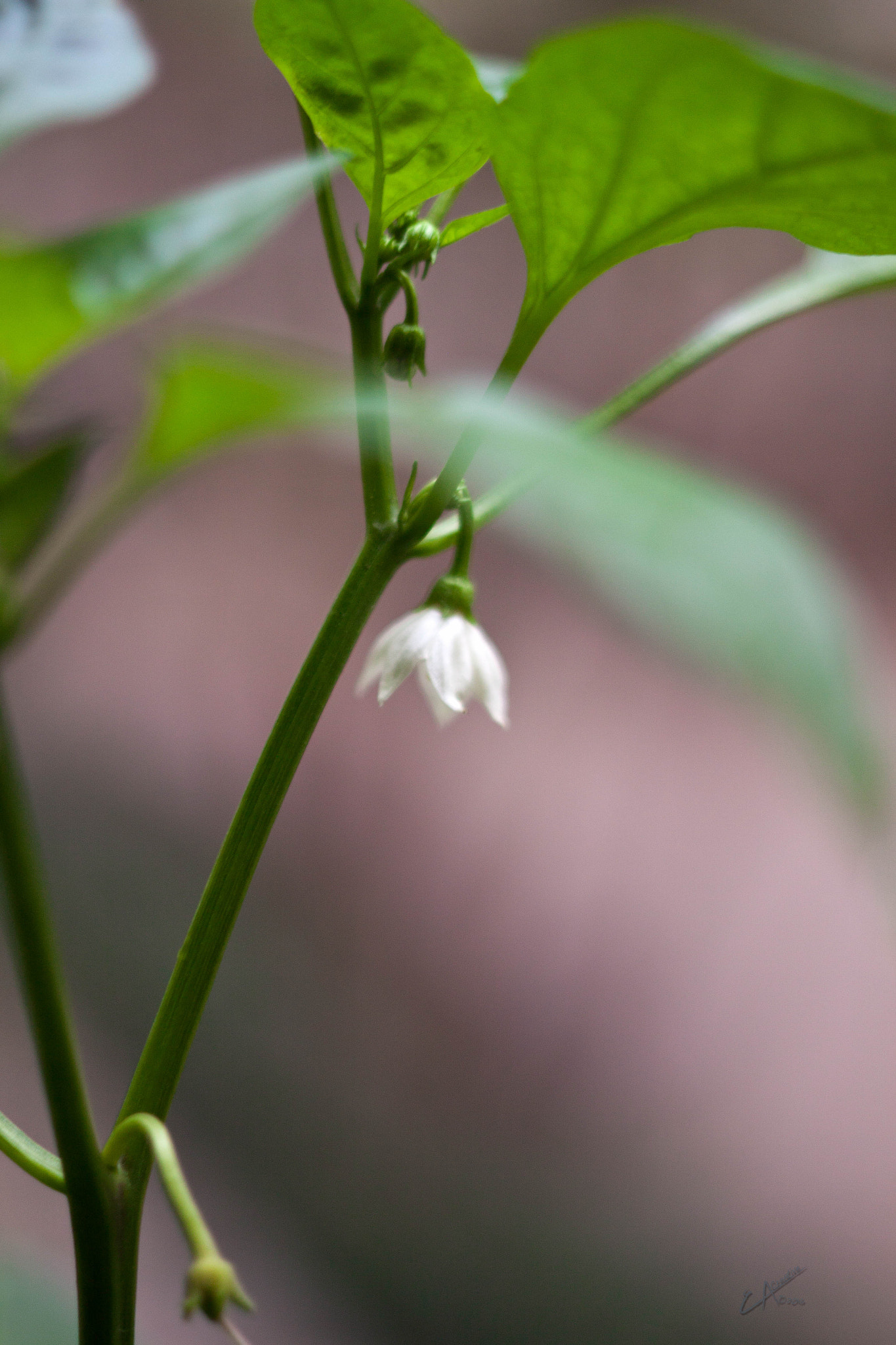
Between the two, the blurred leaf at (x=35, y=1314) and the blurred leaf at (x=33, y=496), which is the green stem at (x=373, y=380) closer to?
the blurred leaf at (x=33, y=496)

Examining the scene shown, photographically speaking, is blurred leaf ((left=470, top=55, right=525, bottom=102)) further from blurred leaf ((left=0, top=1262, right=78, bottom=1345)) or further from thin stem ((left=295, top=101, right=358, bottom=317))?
blurred leaf ((left=0, top=1262, right=78, bottom=1345))

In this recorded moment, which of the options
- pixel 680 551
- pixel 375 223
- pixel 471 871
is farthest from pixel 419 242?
pixel 471 871

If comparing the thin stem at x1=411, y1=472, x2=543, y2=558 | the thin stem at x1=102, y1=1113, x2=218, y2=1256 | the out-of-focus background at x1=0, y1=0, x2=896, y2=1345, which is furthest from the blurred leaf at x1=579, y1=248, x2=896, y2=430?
the out-of-focus background at x1=0, y1=0, x2=896, y2=1345

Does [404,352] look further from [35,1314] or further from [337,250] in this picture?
[35,1314]

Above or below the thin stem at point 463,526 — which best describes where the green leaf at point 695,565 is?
below

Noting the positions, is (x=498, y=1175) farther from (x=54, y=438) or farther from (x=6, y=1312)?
(x=54, y=438)

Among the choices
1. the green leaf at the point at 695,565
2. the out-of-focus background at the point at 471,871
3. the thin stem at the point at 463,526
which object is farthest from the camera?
the out-of-focus background at the point at 471,871

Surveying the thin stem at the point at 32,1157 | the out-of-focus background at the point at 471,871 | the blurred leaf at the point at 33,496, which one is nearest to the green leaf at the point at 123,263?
the blurred leaf at the point at 33,496
